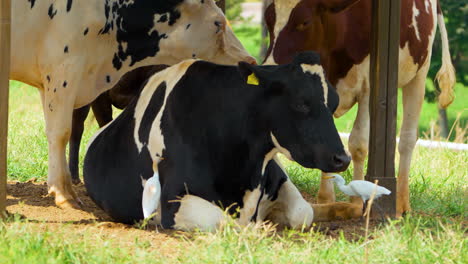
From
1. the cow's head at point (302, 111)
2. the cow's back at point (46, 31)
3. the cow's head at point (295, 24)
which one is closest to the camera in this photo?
the cow's head at point (302, 111)

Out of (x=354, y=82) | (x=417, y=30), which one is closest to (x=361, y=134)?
(x=354, y=82)

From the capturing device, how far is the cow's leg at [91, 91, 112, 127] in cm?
832

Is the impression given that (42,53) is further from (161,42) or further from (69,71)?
(161,42)

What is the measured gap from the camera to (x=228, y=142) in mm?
5586

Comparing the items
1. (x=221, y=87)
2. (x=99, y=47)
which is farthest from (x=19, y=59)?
(x=221, y=87)

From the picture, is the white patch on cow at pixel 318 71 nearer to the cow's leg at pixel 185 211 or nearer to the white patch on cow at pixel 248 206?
the white patch on cow at pixel 248 206

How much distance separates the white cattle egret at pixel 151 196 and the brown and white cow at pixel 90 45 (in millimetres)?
1274

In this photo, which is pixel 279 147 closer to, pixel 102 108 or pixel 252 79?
pixel 252 79

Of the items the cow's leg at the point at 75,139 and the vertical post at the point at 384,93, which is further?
the cow's leg at the point at 75,139

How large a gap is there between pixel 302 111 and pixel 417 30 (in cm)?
212

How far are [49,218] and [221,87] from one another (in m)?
1.50

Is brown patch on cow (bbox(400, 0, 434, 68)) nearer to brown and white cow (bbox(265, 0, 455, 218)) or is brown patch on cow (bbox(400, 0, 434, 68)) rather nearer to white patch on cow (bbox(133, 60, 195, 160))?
brown and white cow (bbox(265, 0, 455, 218))

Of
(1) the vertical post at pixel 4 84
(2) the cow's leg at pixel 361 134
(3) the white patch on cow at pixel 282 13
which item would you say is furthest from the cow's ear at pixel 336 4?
(1) the vertical post at pixel 4 84

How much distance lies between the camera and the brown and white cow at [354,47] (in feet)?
21.5
